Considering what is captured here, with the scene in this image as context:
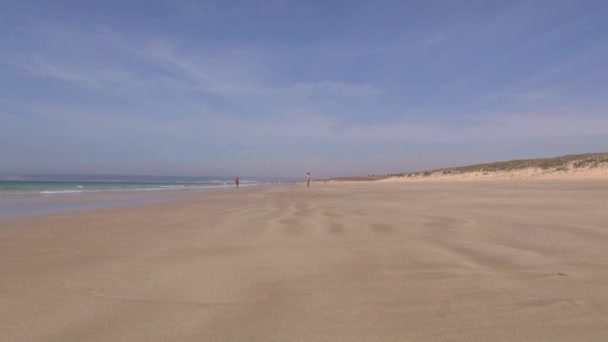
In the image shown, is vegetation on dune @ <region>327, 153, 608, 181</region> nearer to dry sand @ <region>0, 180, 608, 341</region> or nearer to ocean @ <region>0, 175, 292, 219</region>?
ocean @ <region>0, 175, 292, 219</region>

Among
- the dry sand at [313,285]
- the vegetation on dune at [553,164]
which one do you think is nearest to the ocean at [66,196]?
the dry sand at [313,285]

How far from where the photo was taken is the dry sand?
2248 mm

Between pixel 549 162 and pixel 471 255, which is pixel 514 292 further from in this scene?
pixel 549 162

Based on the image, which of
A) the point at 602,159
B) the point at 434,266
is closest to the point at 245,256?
the point at 434,266

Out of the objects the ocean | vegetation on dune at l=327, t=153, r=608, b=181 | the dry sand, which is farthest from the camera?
vegetation on dune at l=327, t=153, r=608, b=181

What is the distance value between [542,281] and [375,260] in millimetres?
1418

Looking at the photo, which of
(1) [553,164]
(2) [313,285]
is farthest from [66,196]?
(1) [553,164]

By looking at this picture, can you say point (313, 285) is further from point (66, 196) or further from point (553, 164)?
point (553, 164)

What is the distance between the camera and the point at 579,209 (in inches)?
290

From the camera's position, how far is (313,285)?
304 centimetres

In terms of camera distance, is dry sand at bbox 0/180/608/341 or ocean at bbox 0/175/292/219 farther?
ocean at bbox 0/175/292/219

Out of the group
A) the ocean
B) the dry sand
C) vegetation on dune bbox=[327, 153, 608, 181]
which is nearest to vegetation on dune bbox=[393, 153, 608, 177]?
vegetation on dune bbox=[327, 153, 608, 181]

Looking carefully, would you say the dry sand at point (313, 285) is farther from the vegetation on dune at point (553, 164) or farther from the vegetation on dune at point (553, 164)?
the vegetation on dune at point (553, 164)

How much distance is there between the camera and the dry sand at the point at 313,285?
2248mm
